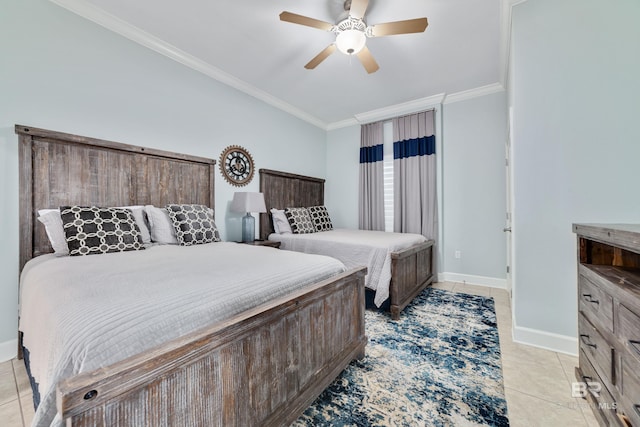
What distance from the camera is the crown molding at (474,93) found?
3.46m

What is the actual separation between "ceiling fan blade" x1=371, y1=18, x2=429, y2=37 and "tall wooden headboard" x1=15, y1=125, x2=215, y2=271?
2224 mm

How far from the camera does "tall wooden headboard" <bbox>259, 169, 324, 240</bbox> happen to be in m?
Result: 3.82

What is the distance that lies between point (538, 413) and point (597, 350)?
0.44 m

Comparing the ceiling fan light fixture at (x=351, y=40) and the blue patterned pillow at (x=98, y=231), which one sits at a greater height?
the ceiling fan light fixture at (x=351, y=40)

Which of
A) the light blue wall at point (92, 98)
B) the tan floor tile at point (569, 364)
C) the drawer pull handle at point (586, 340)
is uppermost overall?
the light blue wall at point (92, 98)

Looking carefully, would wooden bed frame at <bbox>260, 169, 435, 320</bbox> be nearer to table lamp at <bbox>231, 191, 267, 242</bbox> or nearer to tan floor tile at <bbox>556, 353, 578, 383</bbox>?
table lamp at <bbox>231, 191, 267, 242</bbox>

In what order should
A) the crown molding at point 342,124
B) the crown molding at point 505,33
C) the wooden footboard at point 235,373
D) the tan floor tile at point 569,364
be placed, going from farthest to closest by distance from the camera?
the crown molding at point 342,124 < the crown molding at point 505,33 < the tan floor tile at point 569,364 < the wooden footboard at point 235,373

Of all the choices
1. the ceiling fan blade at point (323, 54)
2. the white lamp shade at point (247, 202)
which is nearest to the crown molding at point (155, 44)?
the ceiling fan blade at point (323, 54)

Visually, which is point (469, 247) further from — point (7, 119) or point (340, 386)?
point (7, 119)

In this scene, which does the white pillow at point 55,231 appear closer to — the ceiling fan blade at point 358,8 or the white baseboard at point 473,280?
the ceiling fan blade at point 358,8

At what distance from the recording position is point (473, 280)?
3660mm

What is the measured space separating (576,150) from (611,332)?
1361 mm

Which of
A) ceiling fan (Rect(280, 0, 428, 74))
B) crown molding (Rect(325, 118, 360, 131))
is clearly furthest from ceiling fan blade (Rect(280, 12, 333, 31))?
crown molding (Rect(325, 118, 360, 131))

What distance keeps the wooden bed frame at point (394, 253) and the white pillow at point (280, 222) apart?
169mm
